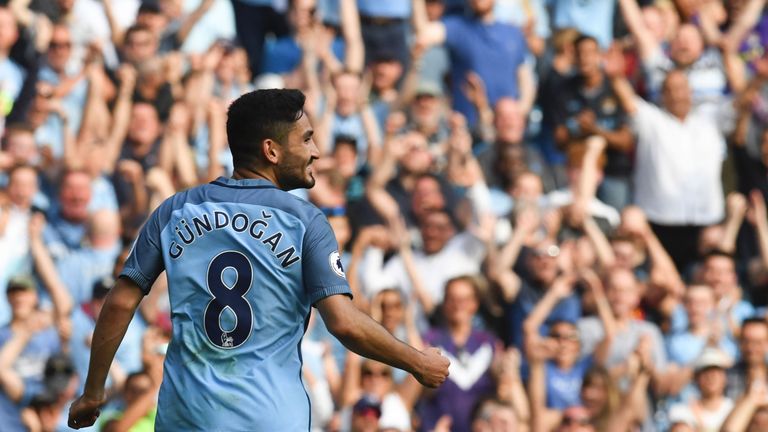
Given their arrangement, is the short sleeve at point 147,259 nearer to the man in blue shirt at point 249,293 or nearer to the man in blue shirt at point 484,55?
the man in blue shirt at point 249,293

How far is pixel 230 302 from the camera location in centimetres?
533

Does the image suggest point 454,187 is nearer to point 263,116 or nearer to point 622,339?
point 622,339

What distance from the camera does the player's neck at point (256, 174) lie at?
17.9 feet

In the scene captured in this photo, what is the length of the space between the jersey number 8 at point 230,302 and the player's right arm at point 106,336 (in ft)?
0.90

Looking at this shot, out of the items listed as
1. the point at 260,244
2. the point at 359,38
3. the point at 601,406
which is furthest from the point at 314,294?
the point at 359,38

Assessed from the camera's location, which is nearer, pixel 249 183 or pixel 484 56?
pixel 249 183

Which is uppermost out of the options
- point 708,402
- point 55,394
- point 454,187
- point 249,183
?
point 249,183

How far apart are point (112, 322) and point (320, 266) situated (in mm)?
696

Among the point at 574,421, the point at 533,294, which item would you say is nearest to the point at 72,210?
the point at 533,294

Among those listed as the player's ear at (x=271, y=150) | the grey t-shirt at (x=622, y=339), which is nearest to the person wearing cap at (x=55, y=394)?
the grey t-shirt at (x=622, y=339)

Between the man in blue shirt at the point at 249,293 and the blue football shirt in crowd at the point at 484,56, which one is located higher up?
the man in blue shirt at the point at 249,293

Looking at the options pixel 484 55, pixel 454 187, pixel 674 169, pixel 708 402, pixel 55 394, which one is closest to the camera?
pixel 55 394

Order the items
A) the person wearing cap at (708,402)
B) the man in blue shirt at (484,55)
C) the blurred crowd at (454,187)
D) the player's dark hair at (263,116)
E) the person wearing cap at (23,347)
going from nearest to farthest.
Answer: the player's dark hair at (263,116) < the person wearing cap at (23,347) < the blurred crowd at (454,187) < the person wearing cap at (708,402) < the man in blue shirt at (484,55)

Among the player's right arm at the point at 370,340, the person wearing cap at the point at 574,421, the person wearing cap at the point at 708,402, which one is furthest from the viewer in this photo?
the person wearing cap at the point at 708,402
